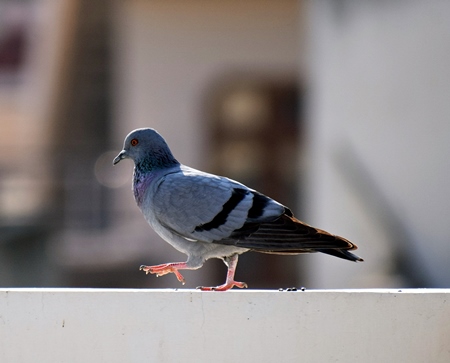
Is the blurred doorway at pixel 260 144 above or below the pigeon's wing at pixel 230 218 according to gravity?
below

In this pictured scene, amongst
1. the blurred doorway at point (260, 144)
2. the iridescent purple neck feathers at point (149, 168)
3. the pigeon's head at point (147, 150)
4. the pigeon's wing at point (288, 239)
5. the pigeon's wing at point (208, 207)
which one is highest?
the pigeon's head at point (147, 150)

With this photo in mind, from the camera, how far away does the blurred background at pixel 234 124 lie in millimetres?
8320

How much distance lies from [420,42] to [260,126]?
3.63m

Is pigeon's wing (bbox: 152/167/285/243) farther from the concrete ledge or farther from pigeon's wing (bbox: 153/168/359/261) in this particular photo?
the concrete ledge

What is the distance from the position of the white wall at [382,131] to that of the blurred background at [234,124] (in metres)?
0.02

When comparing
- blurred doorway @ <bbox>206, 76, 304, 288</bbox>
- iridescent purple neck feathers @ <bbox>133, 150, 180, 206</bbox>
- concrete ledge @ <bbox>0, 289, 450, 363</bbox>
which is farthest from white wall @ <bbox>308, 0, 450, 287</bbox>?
concrete ledge @ <bbox>0, 289, 450, 363</bbox>

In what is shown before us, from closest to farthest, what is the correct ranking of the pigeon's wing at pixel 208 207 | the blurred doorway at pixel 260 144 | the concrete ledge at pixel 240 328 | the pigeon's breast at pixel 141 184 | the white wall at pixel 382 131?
the concrete ledge at pixel 240 328
the pigeon's wing at pixel 208 207
the pigeon's breast at pixel 141 184
the white wall at pixel 382 131
the blurred doorway at pixel 260 144

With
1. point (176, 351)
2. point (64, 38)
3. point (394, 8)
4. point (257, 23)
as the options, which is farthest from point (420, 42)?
point (176, 351)

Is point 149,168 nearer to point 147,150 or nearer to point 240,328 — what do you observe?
point 147,150

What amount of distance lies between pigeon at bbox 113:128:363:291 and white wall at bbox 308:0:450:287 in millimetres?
3537

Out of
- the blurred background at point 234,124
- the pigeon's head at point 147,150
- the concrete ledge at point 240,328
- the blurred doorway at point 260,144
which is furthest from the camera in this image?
the blurred doorway at point 260,144

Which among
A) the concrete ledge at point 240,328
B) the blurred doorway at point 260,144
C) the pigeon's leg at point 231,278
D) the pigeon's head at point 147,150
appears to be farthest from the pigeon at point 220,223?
the blurred doorway at point 260,144

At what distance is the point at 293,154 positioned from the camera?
11.9 meters

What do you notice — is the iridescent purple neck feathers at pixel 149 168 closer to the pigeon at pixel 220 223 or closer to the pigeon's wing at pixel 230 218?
the pigeon at pixel 220 223
